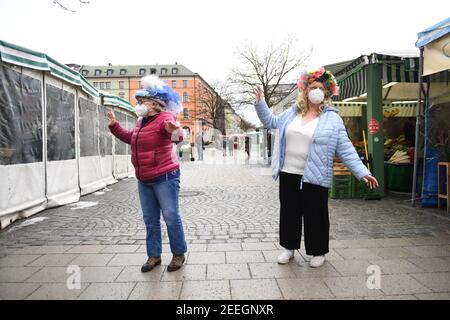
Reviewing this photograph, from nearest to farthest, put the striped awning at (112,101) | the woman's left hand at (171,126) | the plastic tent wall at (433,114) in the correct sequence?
the woman's left hand at (171,126) < the plastic tent wall at (433,114) < the striped awning at (112,101)

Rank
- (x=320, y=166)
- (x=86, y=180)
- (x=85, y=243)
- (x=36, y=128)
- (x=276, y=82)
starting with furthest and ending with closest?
(x=276, y=82)
(x=86, y=180)
(x=36, y=128)
(x=85, y=243)
(x=320, y=166)

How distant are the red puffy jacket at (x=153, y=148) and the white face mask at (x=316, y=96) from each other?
1.36 m

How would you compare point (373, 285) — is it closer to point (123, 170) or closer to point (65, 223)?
point (65, 223)

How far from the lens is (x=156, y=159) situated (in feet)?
11.8

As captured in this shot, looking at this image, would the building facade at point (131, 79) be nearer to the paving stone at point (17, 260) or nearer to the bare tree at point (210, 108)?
the bare tree at point (210, 108)

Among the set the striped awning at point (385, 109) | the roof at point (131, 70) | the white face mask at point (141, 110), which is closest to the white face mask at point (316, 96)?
the white face mask at point (141, 110)

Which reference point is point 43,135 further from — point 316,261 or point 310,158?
point 316,261

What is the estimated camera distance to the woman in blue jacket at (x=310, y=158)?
366 centimetres

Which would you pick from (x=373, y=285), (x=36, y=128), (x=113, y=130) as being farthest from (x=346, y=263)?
(x=36, y=128)

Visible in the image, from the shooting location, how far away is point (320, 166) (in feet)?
12.0

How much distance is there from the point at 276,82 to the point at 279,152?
83.2 ft

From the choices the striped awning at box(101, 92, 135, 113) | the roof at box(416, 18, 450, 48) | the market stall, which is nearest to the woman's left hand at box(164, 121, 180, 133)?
the roof at box(416, 18, 450, 48)

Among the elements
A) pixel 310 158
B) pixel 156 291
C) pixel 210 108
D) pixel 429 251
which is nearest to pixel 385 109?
pixel 429 251

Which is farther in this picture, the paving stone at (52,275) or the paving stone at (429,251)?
the paving stone at (429,251)
